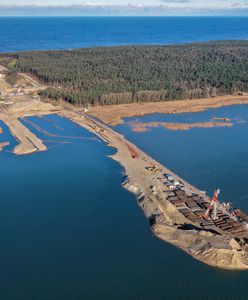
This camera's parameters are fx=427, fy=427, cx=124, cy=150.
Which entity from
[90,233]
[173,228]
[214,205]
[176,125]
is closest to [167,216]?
[173,228]

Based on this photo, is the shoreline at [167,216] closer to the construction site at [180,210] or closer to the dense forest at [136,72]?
the construction site at [180,210]

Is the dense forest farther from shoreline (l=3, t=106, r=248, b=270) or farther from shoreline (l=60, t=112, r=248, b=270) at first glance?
shoreline (l=60, t=112, r=248, b=270)

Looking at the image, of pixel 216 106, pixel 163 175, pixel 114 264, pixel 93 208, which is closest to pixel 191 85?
pixel 216 106

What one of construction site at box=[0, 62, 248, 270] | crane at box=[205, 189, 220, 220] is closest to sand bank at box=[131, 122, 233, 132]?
construction site at box=[0, 62, 248, 270]

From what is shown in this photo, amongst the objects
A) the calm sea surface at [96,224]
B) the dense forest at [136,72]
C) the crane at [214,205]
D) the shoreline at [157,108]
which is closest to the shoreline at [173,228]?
the calm sea surface at [96,224]

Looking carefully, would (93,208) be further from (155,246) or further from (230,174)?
(230,174)
